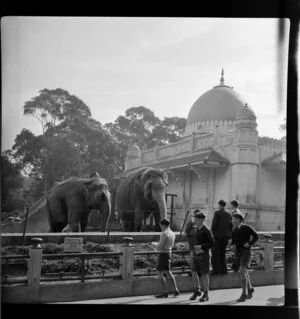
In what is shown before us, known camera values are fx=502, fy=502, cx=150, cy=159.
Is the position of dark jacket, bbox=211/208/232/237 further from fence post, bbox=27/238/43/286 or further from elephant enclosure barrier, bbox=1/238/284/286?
fence post, bbox=27/238/43/286

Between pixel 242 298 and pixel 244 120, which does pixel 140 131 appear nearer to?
pixel 244 120

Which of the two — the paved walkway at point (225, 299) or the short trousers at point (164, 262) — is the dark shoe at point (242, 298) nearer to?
the paved walkway at point (225, 299)

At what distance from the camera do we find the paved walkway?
5.00m

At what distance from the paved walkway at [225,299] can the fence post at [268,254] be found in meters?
1.60

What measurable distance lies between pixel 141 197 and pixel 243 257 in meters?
4.14

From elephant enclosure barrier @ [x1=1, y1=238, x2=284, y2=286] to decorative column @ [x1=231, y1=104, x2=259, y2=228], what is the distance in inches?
109

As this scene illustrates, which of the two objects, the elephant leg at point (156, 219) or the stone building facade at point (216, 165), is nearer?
the elephant leg at point (156, 219)

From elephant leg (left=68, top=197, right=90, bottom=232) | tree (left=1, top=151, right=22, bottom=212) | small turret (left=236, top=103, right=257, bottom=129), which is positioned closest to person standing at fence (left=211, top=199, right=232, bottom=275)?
tree (left=1, top=151, right=22, bottom=212)

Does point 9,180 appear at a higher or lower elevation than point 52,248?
higher

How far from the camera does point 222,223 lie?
22.0 feet

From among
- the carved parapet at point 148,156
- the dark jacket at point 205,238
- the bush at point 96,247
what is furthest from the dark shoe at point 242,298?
the carved parapet at point 148,156

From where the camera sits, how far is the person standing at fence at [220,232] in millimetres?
6707

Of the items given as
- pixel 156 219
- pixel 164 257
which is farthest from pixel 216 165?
pixel 164 257
